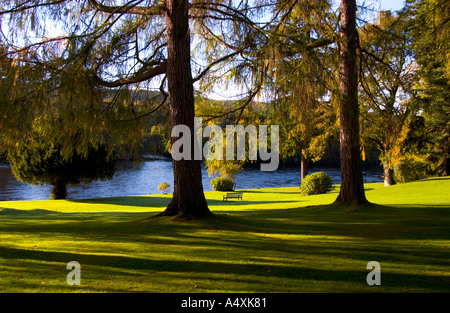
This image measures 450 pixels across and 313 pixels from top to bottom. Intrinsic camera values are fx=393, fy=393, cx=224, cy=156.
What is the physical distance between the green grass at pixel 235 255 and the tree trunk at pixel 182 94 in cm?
59

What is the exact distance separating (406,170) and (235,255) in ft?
73.6

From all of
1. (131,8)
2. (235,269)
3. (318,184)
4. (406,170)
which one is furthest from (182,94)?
(406,170)

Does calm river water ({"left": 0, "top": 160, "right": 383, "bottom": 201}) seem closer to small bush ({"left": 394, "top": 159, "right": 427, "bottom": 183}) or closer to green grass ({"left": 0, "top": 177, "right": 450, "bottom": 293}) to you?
small bush ({"left": 394, "top": 159, "right": 427, "bottom": 183})

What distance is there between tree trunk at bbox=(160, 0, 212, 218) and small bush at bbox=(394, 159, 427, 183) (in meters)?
20.1

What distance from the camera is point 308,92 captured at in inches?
325

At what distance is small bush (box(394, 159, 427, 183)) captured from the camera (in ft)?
81.8

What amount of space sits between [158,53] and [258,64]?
2980mm

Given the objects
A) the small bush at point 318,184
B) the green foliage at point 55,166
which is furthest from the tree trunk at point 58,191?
the small bush at point 318,184

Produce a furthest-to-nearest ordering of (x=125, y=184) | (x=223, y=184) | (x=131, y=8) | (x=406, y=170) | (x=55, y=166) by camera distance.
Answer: (x=125, y=184) < (x=223, y=184) < (x=406, y=170) < (x=55, y=166) < (x=131, y=8)

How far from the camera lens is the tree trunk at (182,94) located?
8438 mm

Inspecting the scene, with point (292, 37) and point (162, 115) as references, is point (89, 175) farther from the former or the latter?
point (292, 37)

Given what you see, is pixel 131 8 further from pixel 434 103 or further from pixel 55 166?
pixel 434 103

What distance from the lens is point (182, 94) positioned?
27.6 feet

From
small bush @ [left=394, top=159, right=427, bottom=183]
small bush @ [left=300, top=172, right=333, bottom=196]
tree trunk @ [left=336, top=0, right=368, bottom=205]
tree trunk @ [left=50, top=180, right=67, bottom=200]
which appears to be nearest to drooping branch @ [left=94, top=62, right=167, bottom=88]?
tree trunk @ [left=336, top=0, right=368, bottom=205]
